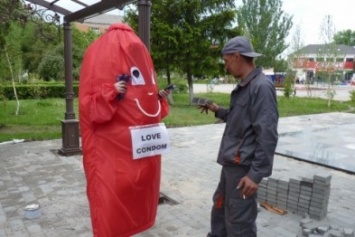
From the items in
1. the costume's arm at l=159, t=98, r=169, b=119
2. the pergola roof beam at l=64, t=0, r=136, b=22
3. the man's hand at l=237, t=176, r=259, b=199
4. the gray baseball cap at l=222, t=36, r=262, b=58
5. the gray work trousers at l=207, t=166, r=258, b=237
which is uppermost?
the pergola roof beam at l=64, t=0, r=136, b=22

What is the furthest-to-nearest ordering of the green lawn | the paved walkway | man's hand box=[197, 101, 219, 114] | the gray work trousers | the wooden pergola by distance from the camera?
the green lawn, the wooden pergola, the paved walkway, man's hand box=[197, 101, 219, 114], the gray work trousers

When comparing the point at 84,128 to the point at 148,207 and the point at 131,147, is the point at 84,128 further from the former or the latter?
the point at 148,207

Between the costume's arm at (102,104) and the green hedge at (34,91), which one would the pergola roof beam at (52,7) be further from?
the green hedge at (34,91)

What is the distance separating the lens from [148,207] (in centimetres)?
283

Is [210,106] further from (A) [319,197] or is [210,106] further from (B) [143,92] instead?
(A) [319,197]

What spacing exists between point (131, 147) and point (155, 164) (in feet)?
1.00

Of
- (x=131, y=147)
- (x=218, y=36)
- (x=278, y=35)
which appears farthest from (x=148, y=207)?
(x=278, y=35)

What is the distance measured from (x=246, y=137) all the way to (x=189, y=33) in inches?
513

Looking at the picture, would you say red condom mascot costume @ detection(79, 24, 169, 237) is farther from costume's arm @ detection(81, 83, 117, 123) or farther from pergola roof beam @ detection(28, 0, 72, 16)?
pergola roof beam @ detection(28, 0, 72, 16)

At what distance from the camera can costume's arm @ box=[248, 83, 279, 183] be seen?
230 cm

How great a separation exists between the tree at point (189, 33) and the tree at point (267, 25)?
17812 mm

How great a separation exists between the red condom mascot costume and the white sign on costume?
1 centimetres

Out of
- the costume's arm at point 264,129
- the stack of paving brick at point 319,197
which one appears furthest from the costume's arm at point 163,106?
the stack of paving brick at point 319,197

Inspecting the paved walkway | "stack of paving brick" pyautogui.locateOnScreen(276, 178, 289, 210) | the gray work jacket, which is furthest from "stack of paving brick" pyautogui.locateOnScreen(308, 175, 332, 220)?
the gray work jacket
